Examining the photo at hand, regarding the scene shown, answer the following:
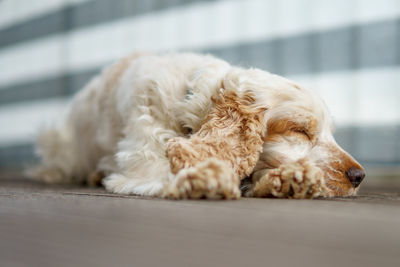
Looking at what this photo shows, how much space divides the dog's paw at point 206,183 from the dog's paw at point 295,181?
0.19 m

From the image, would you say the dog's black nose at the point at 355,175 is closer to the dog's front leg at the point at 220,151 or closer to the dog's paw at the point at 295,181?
the dog's paw at the point at 295,181

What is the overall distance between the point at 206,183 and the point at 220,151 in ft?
0.88

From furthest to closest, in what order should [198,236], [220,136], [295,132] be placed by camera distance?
1. [295,132]
2. [220,136]
3. [198,236]

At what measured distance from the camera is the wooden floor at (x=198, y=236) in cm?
59

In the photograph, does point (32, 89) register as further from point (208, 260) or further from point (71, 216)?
point (208, 260)

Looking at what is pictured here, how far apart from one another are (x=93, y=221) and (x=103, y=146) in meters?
1.44

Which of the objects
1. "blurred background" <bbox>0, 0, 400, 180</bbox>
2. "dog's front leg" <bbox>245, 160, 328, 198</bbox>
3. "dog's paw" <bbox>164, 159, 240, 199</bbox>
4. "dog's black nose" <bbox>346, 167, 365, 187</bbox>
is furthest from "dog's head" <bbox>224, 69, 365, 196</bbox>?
"blurred background" <bbox>0, 0, 400, 180</bbox>

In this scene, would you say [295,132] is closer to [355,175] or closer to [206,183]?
[355,175]

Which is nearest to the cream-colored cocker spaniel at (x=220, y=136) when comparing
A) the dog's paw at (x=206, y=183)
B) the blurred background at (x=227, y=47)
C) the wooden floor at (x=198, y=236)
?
the dog's paw at (x=206, y=183)

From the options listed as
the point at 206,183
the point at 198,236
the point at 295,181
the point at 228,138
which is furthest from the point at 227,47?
the point at 198,236

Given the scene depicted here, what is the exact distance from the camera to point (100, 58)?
5.59 m

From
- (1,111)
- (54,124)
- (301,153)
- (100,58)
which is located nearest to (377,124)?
(301,153)

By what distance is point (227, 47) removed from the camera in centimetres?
445

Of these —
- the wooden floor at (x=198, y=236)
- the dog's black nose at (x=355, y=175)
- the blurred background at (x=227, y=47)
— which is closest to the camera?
the wooden floor at (x=198, y=236)
